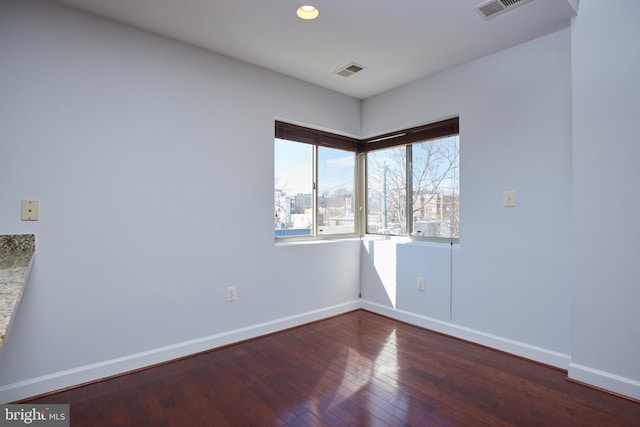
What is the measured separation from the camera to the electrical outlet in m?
2.89

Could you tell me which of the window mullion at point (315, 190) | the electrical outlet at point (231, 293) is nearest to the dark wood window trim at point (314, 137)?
the window mullion at point (315, 190)

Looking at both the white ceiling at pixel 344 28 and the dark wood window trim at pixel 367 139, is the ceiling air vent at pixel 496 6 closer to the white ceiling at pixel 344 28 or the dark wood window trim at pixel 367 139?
the white ceiling at pixel 344 28

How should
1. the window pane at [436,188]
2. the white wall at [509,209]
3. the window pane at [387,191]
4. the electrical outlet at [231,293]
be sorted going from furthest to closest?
the window pane at [387,191] < the window pane at [436,188] < the electrical outlet at [231,293] < the white wall at [509,209]

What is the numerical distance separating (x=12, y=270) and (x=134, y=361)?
3.59 ft

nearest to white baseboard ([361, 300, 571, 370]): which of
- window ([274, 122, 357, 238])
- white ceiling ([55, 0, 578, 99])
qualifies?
window ([274, 122, 357, 238])

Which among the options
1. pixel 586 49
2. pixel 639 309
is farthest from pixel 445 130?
pixel 639 309

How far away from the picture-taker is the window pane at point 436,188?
10.4 ft

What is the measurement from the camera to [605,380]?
215 centimetres

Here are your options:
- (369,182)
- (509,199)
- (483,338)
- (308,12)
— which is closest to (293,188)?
(369,182)

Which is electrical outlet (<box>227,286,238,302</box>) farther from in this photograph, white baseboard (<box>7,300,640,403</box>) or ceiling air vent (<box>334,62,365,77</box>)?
ceiling air vent (<box>334,62,365,77</box>)

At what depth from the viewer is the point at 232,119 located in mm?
2912

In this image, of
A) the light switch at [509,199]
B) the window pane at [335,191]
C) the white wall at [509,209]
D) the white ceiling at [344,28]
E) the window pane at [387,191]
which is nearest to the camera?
the white ceiling at [344,28]

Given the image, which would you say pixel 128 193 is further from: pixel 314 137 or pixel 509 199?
pixel 509 199

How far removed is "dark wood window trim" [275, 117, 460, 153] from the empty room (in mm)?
28
